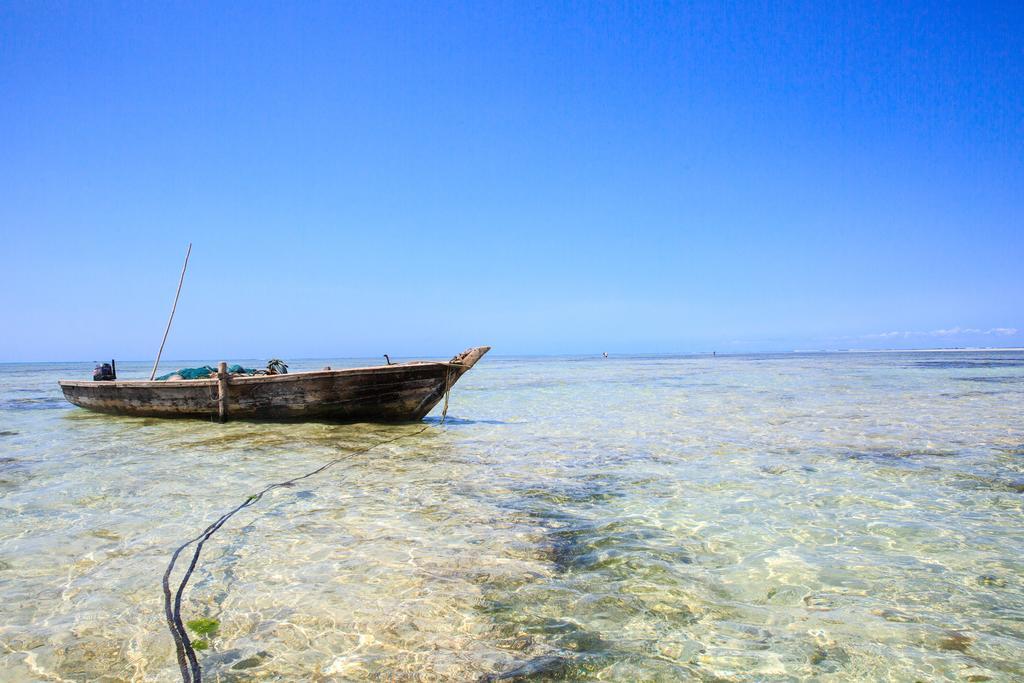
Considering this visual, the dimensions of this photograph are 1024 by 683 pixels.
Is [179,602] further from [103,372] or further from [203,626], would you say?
[103,372]

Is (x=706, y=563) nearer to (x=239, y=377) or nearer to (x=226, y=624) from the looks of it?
(x=226, y=624)

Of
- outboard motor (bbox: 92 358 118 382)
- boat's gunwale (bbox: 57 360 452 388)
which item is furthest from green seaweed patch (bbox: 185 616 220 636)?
outboard motor (bbox: 92 358 118 382)

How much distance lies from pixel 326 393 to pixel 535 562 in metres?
9.15

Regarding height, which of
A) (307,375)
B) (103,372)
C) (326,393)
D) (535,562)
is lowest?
(535,562)

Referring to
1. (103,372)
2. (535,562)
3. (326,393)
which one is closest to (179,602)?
(535,562)

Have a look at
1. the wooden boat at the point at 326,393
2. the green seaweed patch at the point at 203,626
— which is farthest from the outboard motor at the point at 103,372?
the green seaweed patch at the point at 203,626

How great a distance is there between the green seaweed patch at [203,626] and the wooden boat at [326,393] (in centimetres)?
874

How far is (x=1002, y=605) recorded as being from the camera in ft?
12.5

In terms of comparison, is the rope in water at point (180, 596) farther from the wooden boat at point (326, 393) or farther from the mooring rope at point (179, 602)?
the wooden boat at point (326, 393)

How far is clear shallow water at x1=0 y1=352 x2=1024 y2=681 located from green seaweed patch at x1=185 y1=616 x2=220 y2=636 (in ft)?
0.17

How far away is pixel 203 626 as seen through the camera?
3562mm

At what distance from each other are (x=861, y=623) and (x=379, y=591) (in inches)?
126

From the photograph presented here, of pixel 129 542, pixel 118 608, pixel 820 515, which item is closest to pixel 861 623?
pixel 820 515

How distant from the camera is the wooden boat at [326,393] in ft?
41.3
